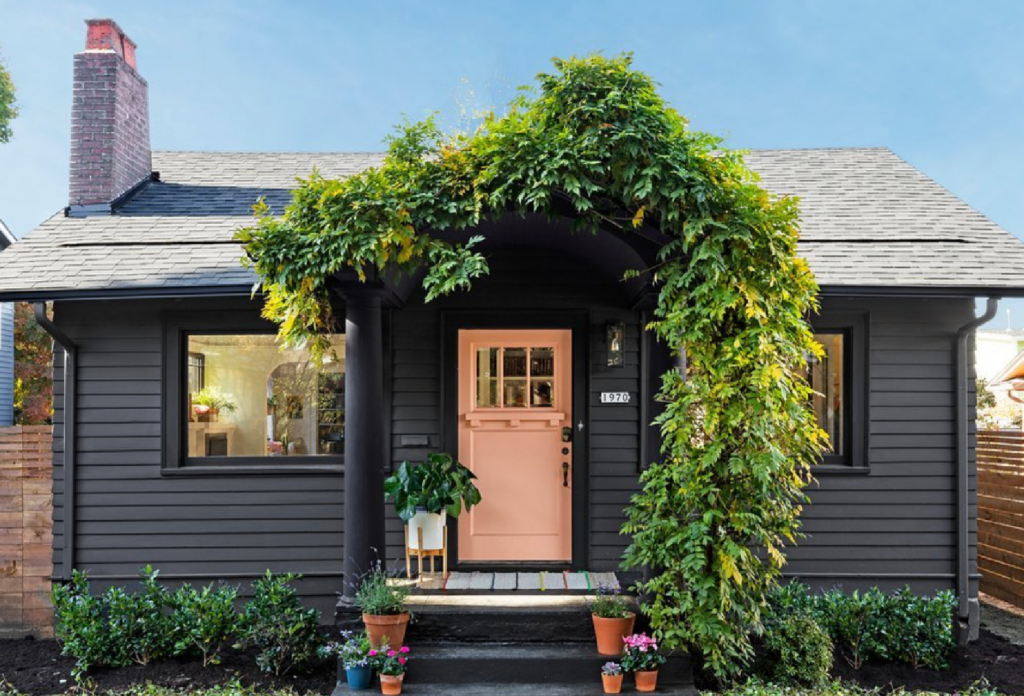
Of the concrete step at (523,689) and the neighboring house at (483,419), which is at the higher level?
the neighboring house at (483,419)

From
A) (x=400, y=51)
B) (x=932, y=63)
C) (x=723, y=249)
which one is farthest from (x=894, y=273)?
(x=932, y=63)

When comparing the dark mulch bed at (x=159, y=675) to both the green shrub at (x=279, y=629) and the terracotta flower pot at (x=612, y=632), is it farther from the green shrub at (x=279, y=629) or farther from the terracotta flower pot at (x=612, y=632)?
the terracotta flower pot at (x=612, y=632)

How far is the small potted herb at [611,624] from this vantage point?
4758mm

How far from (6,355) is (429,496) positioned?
10.1m

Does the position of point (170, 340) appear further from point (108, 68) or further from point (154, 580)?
point (108, 68)

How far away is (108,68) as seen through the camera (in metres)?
7.37

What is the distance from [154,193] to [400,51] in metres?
37.3

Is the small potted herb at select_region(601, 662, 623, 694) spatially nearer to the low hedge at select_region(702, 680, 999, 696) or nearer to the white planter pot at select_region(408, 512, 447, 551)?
the low hedge at select_region(702, 680, 999, 696)

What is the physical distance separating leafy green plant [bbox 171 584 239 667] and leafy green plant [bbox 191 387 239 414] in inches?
55.2

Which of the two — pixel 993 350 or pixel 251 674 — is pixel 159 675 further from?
pixel 993 350

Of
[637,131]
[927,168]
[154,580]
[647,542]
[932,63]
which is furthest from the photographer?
[927,168]

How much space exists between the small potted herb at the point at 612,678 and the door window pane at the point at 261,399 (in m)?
2.73

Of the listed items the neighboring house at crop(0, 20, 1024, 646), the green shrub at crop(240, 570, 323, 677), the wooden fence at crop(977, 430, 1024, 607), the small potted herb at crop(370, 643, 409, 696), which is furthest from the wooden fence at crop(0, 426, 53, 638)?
the wooden fence at crop(977, 430, 1024, 607)

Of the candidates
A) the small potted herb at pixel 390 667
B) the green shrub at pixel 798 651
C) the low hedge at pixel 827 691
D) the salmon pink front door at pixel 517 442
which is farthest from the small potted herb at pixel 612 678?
the salmon pink front door at pixel 517 442
